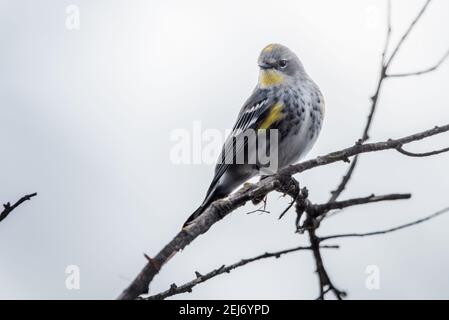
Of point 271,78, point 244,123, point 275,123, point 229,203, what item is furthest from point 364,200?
point 271,78

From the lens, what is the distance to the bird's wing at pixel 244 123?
25.3ft

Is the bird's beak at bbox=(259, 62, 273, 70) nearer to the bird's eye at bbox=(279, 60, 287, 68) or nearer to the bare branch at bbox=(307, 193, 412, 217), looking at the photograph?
the bird's eye at bbox=(279, 60, 287, 68)

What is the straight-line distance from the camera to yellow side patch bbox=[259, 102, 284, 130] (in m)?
7.95

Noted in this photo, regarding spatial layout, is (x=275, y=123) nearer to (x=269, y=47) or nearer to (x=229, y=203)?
(x=269, y=47)

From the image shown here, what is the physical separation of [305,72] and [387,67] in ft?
12.6

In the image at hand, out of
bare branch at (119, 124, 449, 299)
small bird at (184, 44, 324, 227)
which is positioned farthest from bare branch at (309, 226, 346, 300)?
small bird at (184, 44, 324, 227)

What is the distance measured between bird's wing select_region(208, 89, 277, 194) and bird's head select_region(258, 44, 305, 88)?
20cm

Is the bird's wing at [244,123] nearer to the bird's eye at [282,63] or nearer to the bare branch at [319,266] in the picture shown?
the bird's eye at [282,63]

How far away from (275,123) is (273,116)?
4.5 inches

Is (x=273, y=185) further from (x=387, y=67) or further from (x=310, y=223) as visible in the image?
(x=387, y=67)

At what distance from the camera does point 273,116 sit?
316 inches
